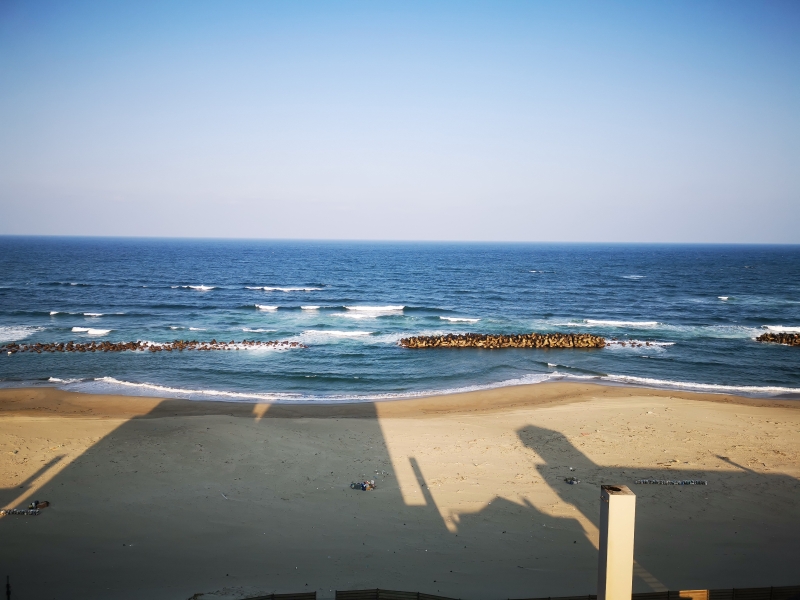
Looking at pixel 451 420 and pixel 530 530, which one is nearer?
pixel 530 530

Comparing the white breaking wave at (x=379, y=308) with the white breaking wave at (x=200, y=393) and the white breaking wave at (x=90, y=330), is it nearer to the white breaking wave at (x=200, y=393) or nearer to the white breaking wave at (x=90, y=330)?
the white breaking wave at (x=90, y=330)

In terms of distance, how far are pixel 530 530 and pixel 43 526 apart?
11224 millimetres

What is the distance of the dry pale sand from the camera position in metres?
11.0

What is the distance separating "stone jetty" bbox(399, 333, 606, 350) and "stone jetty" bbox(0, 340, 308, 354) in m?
8.05

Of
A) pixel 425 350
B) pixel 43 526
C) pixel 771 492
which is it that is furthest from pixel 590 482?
pixel 425 350

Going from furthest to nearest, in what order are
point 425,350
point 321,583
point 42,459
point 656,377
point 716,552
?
1. point 425,350
2. point 656,377
3. point 42,459
4. point 716,552
5. point 321,583

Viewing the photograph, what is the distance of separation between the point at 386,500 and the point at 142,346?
26160 millimetres

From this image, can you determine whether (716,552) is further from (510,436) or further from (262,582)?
(262,582)

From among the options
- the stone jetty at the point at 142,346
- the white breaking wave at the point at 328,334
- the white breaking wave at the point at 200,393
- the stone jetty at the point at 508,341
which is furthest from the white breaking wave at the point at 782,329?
the white breaking wave at the point at 200,393

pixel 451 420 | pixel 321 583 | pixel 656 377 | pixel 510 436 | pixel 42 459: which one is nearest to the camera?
pixel 321 583

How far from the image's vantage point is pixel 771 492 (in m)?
14.7

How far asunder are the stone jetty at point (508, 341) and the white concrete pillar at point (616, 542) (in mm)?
29794

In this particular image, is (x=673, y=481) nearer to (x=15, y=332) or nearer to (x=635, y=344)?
(x=635, y=344)

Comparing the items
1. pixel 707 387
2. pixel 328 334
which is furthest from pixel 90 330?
pixel 707 387
